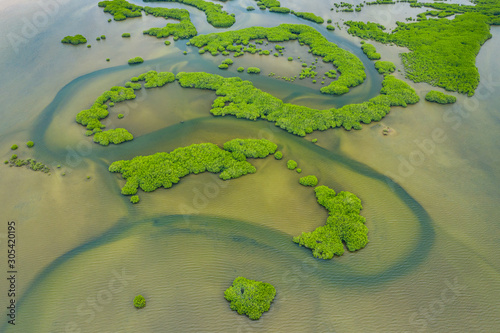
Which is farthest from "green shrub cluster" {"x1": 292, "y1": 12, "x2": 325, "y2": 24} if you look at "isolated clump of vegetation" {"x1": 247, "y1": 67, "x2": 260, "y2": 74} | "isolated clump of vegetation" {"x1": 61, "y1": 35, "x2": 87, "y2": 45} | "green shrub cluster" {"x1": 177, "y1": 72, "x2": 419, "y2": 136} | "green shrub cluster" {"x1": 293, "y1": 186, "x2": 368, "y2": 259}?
"green shrub cluster" {"x1": 293, "y1": 186, "x2": 368, "y2": 259}

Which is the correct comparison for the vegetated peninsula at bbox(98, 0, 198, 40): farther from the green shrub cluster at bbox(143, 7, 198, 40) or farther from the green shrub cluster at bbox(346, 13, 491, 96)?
the green shrub cluster at bbox(346, 13, 491, 96)

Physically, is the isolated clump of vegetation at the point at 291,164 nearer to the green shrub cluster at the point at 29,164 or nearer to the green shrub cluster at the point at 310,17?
the green shrub cluster at the point at 29,164

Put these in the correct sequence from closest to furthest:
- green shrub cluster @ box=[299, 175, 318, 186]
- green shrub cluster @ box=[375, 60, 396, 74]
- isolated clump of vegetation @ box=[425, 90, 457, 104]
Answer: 1. green shrub cluster @ box=[299, 175, 318, 186]
2. isolated clump of vegetation @ box=[425, 90, 457, 104]
3. green shrub cluster @ box=[375, 60, 396, 74]

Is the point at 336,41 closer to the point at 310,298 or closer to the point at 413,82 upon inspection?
the point at 413,82

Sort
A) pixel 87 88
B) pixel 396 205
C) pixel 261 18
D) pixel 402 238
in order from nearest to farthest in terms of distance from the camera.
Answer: pixel 402 238 < pixel 396 205 < pixel 87 88 < pixel 261 18

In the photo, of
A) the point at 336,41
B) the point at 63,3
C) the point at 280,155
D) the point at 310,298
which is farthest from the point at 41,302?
the point at 63,3

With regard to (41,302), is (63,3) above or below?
above

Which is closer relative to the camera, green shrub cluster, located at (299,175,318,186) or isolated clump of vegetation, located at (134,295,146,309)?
isolated clump of vegetation, located at (134,295,146,309)

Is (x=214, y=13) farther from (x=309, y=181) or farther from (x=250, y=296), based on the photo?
(x=250, y=296)
